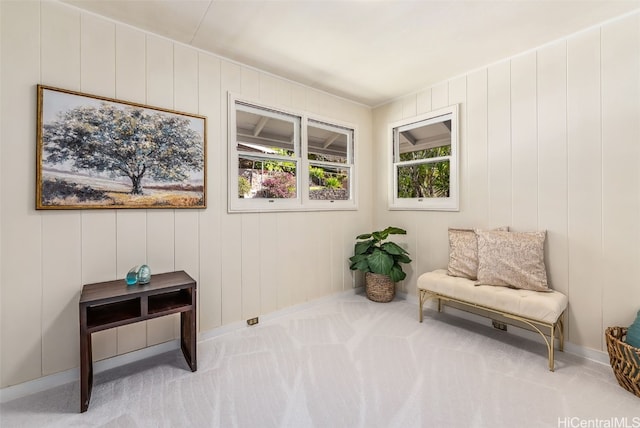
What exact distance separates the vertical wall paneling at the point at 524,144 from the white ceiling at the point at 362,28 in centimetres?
20

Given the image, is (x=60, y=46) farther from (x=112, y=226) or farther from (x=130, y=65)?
(x=112, y=226)

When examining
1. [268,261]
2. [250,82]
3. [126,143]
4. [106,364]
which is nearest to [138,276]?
[106,364]

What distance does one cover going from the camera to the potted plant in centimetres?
320

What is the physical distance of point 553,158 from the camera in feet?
7.80

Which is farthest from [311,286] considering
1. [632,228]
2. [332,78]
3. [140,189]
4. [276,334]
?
[632,228]

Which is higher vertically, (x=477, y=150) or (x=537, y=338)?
(x=477, y=150)

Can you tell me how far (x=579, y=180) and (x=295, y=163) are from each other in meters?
2.56

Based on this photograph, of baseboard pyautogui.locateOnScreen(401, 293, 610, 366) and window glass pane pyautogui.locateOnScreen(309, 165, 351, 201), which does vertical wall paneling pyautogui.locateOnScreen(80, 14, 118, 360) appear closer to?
window glass pane pyautogui.locateOnScreen(309, 165, 351, 201)

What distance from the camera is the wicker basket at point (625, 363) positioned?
5.57 ft

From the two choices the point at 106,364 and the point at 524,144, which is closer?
the point at 106,364

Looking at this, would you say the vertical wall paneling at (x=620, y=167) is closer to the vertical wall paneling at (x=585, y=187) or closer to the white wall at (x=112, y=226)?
the vertical wall paneling at (x=585, y=187)

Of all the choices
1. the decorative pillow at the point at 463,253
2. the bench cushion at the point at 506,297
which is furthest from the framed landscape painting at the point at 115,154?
the decorative pillow at the point at 463,253

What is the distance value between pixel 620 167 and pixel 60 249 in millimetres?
4045

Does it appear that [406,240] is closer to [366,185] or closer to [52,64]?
[366,185]
